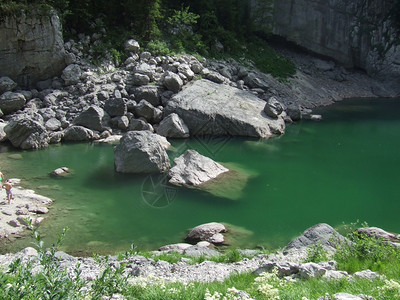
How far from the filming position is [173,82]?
95.2ft

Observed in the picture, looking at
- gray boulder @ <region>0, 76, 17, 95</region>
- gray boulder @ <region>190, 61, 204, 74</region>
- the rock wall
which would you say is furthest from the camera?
gray boulder @ <region>190, 61, 204, 74</region>

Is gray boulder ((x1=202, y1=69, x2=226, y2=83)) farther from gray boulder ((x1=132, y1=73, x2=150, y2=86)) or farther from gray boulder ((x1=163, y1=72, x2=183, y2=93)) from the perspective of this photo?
gray boulder ((x1=132, y1=73, x2=150, y2=86))

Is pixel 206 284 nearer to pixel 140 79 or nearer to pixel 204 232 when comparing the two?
pixel 204 232

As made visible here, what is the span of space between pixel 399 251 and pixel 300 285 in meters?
3.39

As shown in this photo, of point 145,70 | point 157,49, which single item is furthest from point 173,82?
point 157,49

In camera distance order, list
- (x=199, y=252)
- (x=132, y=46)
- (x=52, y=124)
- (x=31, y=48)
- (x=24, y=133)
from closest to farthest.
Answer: (x=199, y=252), (x=24, y=133), (x=52, y=124), (x=31, y=48), (x=132, y=46)

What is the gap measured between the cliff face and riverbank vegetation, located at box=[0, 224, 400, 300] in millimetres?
42317

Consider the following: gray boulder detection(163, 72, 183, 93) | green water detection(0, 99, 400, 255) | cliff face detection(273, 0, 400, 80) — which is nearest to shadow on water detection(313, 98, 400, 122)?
green water detection(0, 99, 400, 255)

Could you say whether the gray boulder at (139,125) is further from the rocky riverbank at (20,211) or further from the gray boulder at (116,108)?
the rocky riverbank at (20,211)

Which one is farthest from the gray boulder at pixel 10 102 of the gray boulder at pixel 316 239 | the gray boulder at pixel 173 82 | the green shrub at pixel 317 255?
the green shrub at pixel 317 255

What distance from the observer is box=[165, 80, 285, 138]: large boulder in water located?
27.3 metres

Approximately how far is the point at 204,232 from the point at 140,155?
23.0 feet

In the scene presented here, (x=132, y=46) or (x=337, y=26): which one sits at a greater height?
(x=337, y=26)

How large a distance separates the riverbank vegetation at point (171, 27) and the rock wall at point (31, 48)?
81 centimetres
